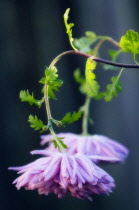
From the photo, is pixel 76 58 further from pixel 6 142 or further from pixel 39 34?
pixel 6 142

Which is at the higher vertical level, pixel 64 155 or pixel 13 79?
pixel 64 155

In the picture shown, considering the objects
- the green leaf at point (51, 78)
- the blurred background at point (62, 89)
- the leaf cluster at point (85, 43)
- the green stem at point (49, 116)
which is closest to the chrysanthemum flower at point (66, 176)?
the green stem at point (49, 116)

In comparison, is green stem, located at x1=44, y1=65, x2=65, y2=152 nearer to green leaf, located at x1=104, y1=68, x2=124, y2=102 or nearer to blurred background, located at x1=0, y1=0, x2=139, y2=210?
green leaf, located at x1=104, y1=68, x2=124, y2=102

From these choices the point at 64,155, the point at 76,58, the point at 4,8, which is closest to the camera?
the point at 64,155

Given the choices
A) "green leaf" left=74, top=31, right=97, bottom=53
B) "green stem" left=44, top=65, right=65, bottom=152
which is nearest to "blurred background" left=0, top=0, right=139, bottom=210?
"green leaf" left=74, top=31, right=97, bottom=53

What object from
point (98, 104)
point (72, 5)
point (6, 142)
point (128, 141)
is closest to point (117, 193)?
point (128, 141)

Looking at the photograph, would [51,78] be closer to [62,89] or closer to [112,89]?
[112,89]

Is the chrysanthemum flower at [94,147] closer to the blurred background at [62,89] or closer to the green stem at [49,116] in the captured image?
the green stem at [49,116]
